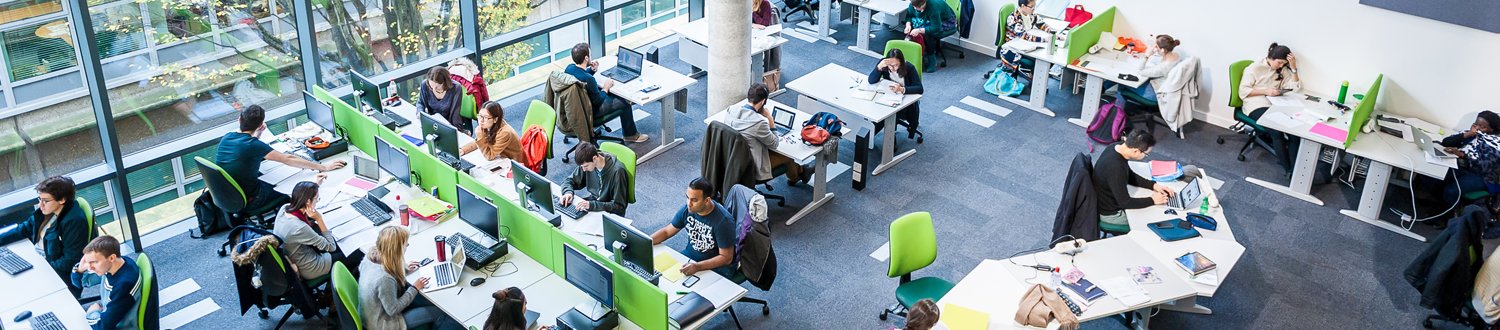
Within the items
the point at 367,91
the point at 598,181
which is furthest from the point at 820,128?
the point at 367,91

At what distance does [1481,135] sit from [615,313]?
6494mm

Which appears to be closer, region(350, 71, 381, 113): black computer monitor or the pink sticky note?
region(350, 71, 381, 113): black computer monitor

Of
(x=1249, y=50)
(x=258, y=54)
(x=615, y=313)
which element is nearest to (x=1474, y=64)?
(x=1249, y=50)

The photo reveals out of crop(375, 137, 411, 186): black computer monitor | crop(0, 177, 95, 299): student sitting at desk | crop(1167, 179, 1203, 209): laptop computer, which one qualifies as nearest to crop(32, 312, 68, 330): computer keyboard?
crop(0, 177, 95, 299): student sitting at desk

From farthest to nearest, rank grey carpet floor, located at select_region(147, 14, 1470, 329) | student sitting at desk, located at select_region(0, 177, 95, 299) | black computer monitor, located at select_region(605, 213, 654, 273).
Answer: grey carpet floor, located at select_region(147, 14, 1470, 329) < student sitting at desk, located at select_region(0, 177, 95, 299) < black computer monitor, located at select_region(605, 213, 654, 273)

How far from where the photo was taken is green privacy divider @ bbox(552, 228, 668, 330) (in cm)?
554

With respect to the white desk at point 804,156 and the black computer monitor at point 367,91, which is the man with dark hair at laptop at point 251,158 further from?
the white desk at point 804,156

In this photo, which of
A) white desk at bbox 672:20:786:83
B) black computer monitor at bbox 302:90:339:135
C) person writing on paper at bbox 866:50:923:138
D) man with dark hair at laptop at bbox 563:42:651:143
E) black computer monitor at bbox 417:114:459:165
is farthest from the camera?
white desk at bbox 672:20:786:83

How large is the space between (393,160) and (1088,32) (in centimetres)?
621

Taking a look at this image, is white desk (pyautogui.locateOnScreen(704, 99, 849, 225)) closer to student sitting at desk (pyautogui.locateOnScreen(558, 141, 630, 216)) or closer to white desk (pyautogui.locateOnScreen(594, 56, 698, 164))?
white desk (pyautogui.locateOnScreen(594, 56, 698, 164))

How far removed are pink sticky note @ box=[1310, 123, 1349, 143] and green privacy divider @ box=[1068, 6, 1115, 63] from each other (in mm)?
2095

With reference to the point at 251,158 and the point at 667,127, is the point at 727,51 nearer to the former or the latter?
the point at 667,127

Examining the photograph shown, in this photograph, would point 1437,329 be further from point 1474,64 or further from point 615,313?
point 615,313

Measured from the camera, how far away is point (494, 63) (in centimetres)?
1064
